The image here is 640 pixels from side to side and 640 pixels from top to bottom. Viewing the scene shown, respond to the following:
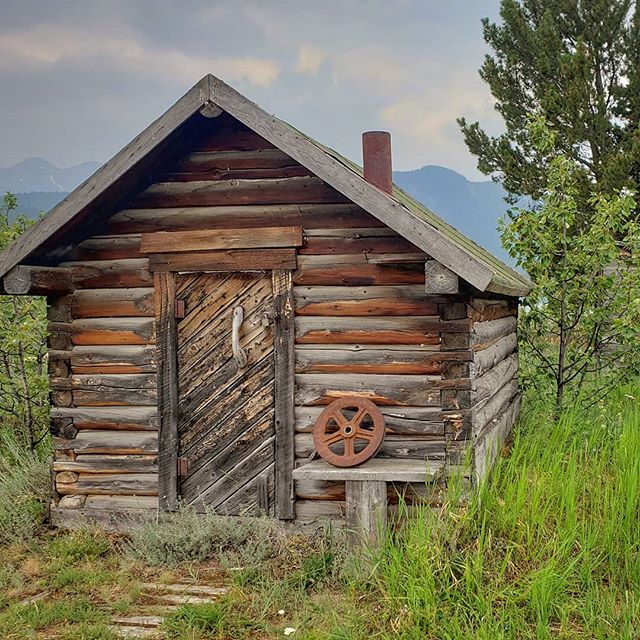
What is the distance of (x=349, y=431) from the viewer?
572 cm

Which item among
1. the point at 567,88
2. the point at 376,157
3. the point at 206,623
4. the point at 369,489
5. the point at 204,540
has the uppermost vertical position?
the point at 567,88

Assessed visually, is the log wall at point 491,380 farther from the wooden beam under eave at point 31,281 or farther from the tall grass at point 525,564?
the wooden beam under eave at point 31,281

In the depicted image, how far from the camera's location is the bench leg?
536 centimetres

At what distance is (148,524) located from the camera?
20.2ft

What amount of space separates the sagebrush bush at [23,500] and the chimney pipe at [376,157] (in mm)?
4682

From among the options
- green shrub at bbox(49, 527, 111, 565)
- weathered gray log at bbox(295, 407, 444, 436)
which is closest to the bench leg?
weathered gray log at bbox(295, 407, 444, 436)

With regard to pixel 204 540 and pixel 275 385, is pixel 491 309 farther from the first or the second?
pixel 204 540

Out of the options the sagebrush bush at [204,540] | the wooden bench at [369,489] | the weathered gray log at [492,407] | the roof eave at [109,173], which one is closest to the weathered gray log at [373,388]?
the weathered gray log at [492,407]

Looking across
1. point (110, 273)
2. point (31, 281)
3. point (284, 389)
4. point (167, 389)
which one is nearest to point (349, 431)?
point (284, 389)

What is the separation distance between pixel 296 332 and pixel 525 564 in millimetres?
2728

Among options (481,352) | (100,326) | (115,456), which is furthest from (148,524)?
(481,352)

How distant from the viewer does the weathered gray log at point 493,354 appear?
6028 mm

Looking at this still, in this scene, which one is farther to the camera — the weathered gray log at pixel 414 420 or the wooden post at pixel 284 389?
the wooden post at pixel 284 389

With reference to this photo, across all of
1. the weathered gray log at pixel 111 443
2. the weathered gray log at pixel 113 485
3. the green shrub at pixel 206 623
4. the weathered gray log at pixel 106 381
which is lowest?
the green shrub at pixel 206 623
